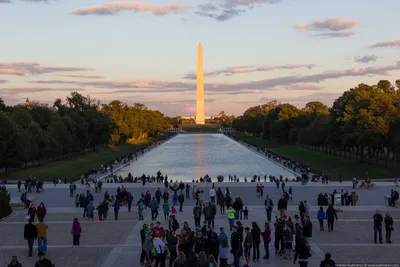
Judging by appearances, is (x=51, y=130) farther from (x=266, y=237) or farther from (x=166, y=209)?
(x=266, y=237)

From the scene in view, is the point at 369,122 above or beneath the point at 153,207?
above

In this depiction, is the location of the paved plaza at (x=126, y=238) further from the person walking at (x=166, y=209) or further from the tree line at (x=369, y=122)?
the tree line at (x=369, y=122)

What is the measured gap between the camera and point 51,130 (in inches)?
2785

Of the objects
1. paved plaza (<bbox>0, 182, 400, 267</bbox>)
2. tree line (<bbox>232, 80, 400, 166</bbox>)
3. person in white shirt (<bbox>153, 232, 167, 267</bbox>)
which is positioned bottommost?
paved plaza (<bbox>0, 182, 400, 267</bbox>)

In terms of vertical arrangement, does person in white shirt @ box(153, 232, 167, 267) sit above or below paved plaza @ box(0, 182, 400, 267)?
above

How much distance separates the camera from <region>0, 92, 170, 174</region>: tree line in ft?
172

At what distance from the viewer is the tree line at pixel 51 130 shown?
52.5 m

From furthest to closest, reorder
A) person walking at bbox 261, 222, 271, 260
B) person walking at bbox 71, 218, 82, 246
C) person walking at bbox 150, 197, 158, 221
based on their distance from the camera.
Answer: person walking at bbox 150, 197, 158, 221
person walking at bbox 71, 218, 82, 246
person walking at bbox 261, 222, 271, 260

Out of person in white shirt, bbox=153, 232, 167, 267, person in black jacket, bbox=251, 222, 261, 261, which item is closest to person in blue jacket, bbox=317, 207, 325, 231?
person in black jacket, bbox=251, 222, 261, 261

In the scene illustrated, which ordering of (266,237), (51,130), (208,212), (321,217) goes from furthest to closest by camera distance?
(51,130) < (321,217) < (208,212) < (266,237)

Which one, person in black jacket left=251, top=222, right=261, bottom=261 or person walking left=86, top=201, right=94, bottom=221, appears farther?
person walking left=86, top=201, right=94, bottom=221

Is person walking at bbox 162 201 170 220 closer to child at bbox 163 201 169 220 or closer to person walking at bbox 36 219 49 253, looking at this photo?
child at bbox 163 201 169 220

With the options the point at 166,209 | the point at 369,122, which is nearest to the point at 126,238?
the point at 166,209

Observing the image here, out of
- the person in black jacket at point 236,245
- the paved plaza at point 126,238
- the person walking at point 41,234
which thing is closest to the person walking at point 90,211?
the paved plaza at point 126,238
